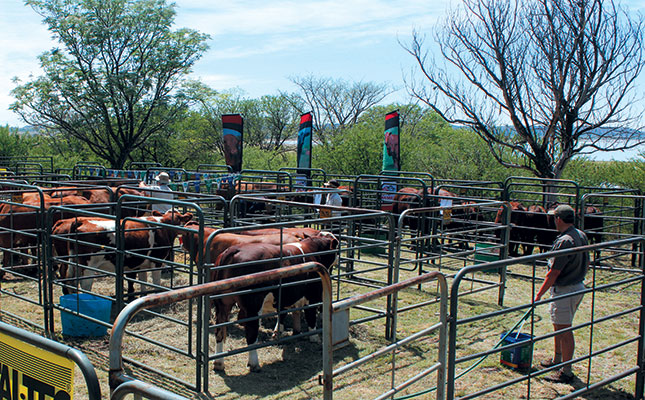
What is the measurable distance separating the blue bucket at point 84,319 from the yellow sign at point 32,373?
170 inches

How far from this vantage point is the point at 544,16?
60.2ft

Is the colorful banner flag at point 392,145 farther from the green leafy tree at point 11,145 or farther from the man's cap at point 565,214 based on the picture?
the green leafy tree at point 11,145

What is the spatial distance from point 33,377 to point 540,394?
4.50 metres

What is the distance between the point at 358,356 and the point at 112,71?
85.8 ft

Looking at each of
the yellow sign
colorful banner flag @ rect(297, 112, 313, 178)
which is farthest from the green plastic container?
colorful banner flag @ rect(297, 112, 313, 178)

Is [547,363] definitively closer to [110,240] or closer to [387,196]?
[110,240]

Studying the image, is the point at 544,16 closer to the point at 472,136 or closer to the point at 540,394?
the point at 472,136

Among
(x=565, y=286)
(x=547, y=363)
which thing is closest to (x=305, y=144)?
(x=547, y=363)

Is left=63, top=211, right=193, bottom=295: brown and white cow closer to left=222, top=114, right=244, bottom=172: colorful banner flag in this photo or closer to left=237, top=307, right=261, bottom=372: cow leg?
left=237, top=307, right=261, bottom=372: cow leg

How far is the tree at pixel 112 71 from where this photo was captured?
27.6m

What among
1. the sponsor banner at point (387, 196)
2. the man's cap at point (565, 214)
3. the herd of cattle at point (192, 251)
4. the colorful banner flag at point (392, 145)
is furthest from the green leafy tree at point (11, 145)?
the man's cap at point (565, 214)

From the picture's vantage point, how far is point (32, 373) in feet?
7.21

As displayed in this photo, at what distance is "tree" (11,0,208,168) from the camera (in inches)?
1086

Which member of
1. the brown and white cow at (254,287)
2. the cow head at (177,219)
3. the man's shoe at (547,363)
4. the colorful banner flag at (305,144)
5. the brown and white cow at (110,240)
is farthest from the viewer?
the colorful banner flag at (305,144)
